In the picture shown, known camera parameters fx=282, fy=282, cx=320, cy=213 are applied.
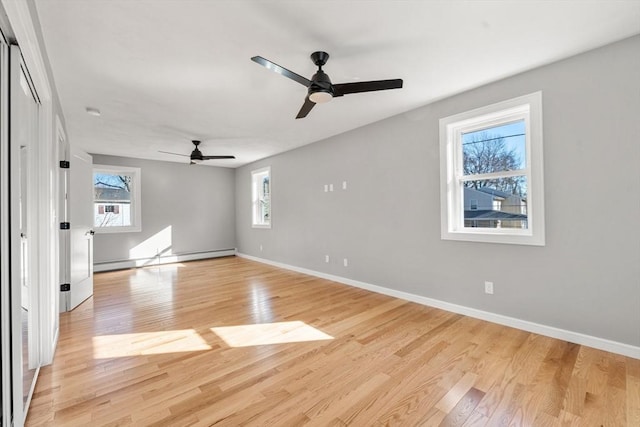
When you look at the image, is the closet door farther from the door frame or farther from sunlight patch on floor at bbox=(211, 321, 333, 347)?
sunlight patch on floor at bbox=(211, 321, 333, 347)

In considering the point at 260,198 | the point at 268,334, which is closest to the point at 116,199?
the point at 260,198

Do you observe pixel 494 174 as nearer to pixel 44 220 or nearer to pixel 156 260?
pixel 44 220

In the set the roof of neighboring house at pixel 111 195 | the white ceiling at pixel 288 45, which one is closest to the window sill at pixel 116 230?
the roof of neighboring house at pixel 111 195

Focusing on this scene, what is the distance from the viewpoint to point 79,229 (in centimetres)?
369

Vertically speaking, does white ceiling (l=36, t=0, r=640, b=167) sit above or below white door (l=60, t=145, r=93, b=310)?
above

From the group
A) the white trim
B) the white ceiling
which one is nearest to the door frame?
the white ceiling

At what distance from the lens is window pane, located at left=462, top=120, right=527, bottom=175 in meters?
2.86

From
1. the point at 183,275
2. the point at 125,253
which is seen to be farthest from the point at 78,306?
the point at 125,253

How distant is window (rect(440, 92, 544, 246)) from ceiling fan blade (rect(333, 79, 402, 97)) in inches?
54.2

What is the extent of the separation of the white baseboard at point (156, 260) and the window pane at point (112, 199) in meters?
0.82

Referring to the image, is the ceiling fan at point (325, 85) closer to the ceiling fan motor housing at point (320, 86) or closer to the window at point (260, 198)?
the ceiling fan motor housing at point (320, 86)

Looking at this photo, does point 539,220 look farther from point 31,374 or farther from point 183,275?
point 183,275

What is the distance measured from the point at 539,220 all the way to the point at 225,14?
312 centimetres

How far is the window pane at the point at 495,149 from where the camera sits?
2.86m
